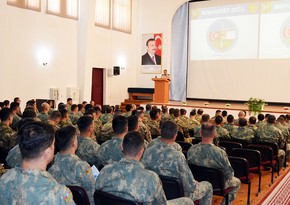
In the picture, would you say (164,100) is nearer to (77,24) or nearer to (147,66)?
(147,66)

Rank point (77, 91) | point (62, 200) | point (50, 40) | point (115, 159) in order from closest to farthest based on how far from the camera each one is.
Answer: point (62, 200)
point (115, 159)
point (50, 40)
point (77, 91)

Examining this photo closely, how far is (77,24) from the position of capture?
13.4 meters

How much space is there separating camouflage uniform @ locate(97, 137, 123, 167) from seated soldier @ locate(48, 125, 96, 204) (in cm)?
94

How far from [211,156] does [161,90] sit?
10.7 metres

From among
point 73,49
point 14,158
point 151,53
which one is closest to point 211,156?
point 14,158

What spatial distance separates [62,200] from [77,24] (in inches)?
490

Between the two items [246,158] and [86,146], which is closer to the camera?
[86,146]

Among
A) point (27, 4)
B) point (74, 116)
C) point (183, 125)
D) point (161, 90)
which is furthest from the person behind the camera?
point (161, 90)

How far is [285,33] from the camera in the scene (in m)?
12.9

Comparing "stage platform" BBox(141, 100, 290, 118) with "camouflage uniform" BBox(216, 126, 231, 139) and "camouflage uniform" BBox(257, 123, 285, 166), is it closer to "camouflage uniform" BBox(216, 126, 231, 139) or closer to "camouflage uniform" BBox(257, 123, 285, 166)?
"camouflage uniform" BBox(257, 123, 285, 166)

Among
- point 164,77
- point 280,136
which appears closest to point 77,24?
point 164,77

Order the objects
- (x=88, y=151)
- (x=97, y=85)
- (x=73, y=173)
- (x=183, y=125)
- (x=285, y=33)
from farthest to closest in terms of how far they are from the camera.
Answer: (x=97, y=85), (x=285, y=33), (x=183, y=125), (x=88, y=151), (x=73, y=173)

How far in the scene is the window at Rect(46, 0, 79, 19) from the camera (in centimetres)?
1221

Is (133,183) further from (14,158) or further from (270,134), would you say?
(270,134)
